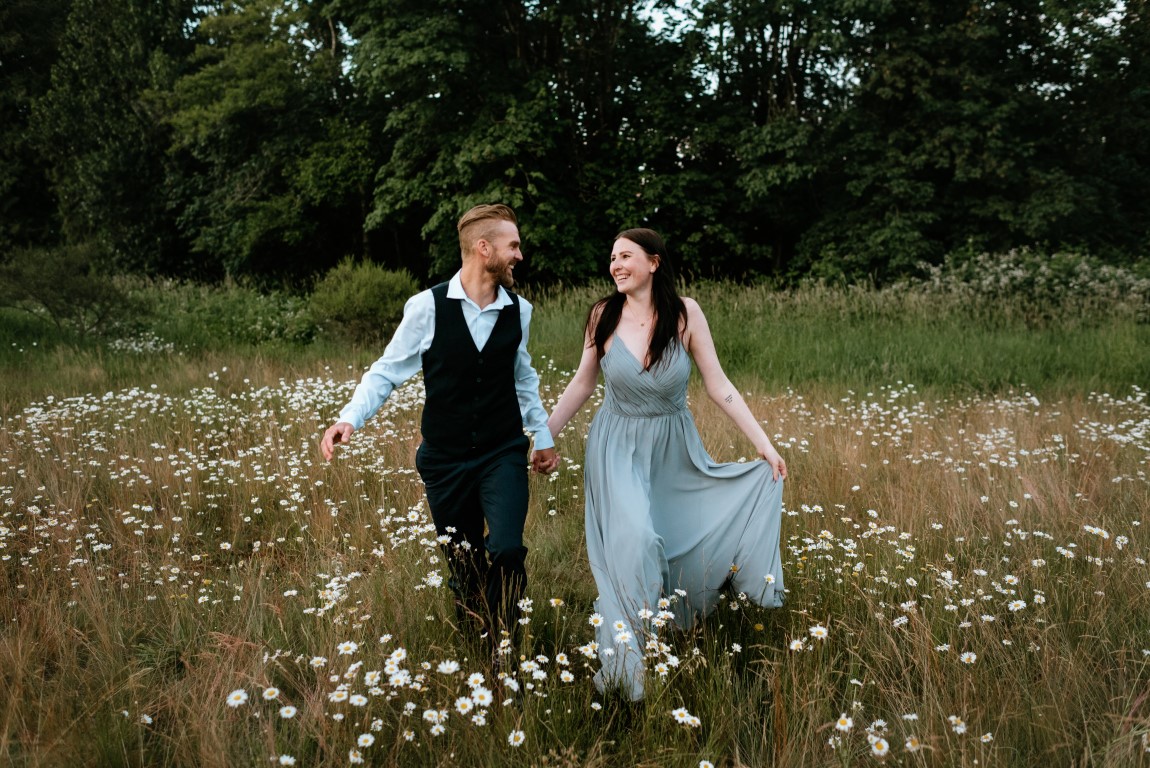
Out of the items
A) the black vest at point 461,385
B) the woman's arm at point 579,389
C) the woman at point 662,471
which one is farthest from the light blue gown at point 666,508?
the black vest at point 461,385

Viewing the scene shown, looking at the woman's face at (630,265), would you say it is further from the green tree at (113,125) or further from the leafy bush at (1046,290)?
the green tree at (113,125)

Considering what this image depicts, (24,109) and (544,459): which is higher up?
(24,109)

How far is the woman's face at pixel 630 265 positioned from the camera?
379 centimetres

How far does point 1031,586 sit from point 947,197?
1908cm

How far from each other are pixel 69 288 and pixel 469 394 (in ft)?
37.8

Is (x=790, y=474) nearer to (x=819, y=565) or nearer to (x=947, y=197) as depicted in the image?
(x=819, y=565)

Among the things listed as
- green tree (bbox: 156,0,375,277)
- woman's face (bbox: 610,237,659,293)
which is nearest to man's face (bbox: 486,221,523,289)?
woman's face (bbox: 610,237,659,293)

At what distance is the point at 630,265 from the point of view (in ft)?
12.4

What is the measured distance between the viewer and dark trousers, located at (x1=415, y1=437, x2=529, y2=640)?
337 centimetres

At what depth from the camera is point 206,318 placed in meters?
16.1

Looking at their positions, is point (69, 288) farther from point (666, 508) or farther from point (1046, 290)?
point (1046, 290)

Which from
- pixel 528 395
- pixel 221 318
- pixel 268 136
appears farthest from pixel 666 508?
pixel 268 136

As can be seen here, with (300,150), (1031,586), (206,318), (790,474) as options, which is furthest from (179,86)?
(1031,586)

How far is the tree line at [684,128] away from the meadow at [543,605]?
1297cm
